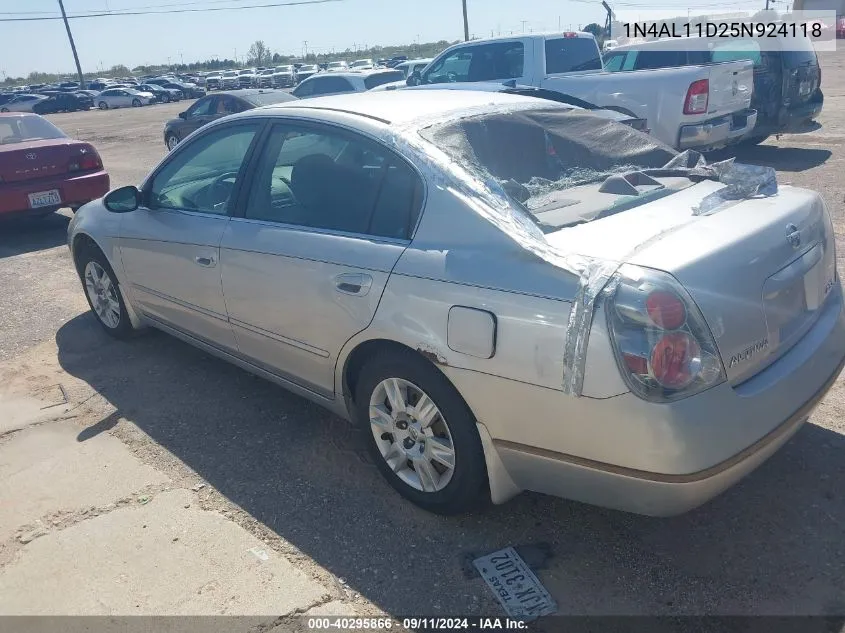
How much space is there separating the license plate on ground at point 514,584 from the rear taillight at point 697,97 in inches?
288

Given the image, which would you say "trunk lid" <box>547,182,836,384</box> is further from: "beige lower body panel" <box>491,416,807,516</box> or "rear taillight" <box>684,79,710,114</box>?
"rear taillight" <box>684,79,710,114</box>

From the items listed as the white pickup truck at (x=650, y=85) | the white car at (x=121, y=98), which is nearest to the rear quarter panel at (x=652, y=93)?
the white pickup truck at (x=650, y=85)

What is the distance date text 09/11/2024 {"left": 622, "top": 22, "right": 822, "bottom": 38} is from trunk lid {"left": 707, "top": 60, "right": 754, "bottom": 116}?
1576mm

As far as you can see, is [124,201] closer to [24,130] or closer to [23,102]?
[24,130]

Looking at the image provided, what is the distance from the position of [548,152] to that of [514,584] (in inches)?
76.1

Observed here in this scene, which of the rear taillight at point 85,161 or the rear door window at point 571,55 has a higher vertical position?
the rear door window at point 571,55

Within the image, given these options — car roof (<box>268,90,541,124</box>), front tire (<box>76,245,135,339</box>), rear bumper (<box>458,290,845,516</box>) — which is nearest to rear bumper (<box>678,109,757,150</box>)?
car roof (<box>268,90,541,124</box>)

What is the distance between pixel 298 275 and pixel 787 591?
228cm

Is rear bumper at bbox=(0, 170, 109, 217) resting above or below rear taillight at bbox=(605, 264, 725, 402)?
below

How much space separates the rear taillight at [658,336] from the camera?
2244 millimetres

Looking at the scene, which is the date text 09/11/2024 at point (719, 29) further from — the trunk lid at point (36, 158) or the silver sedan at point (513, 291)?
the trunk lid at point (36, 158)

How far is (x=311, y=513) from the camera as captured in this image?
3.15 meters

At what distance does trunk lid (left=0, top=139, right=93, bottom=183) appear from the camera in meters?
8.15

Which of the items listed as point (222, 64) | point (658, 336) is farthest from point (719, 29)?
point (222, 64)
